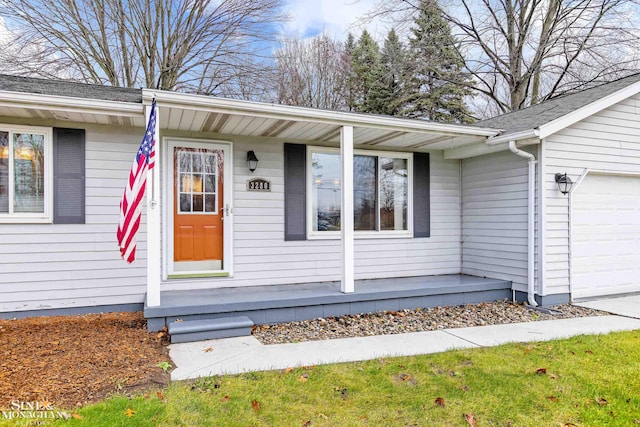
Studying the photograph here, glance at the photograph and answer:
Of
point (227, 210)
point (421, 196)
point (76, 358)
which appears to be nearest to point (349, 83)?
point (421, 196)

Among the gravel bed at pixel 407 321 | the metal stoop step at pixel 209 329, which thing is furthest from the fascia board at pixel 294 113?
the gravel bed at pixel 407 321

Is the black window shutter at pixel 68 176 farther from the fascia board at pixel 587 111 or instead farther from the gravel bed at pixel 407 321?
the fascia board at pixel 587 111

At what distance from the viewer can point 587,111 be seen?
575 centimetres

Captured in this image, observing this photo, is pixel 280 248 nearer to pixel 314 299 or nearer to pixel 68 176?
pixel 314 299

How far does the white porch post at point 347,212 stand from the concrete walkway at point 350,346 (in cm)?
102

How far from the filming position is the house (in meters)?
4.71

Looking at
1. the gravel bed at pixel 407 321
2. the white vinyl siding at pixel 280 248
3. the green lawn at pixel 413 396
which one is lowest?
the gravel bed at pixel 407 321

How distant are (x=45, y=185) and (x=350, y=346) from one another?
3.97m

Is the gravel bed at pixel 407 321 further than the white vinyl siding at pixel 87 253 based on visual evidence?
No

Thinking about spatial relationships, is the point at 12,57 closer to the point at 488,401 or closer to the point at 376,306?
the point at 376,306

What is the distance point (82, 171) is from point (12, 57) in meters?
8.78

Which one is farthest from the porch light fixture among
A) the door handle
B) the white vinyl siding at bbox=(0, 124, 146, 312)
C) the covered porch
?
the white vinyl siding at bbox=(0, 124, 146, 312)

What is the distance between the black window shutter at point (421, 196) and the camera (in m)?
6.73

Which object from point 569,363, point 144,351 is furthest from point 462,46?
point 144,351
